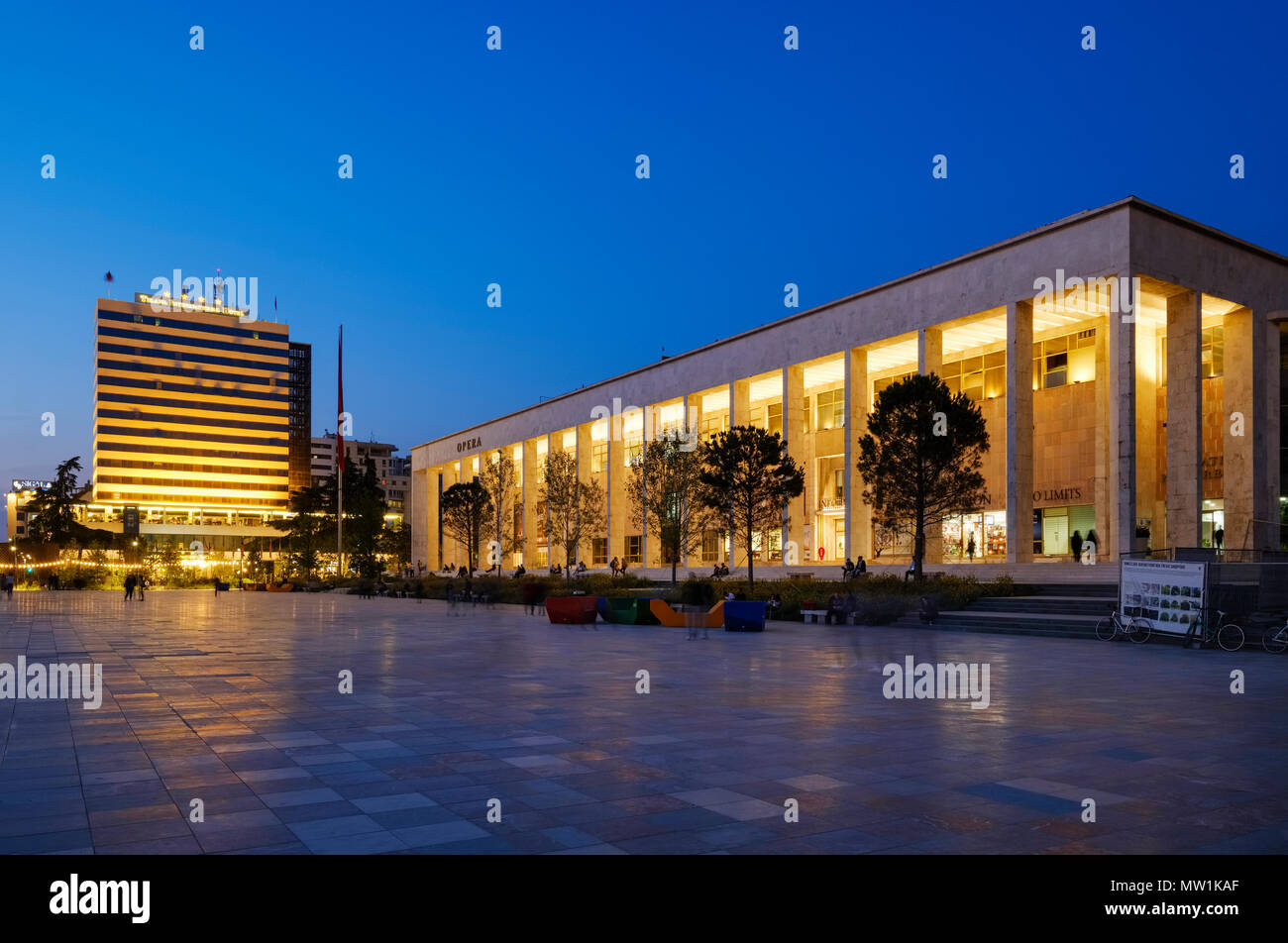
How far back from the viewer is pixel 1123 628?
2098 centimetres

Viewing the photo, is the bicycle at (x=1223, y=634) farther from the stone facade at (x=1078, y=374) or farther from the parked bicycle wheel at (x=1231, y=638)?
the stone facade at (x=1078, y=374)

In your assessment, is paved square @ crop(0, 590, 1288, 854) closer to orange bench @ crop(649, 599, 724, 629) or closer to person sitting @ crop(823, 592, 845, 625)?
orange bench @ crop(649, 599, 724, 629)

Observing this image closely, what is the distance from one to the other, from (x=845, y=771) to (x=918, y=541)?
2503 cm

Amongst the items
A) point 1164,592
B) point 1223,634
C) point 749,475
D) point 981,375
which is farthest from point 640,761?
point 981,375

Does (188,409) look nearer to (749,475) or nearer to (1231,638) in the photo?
(749,475)

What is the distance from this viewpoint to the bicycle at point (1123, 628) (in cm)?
2061

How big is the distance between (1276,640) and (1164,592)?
85.6 inches

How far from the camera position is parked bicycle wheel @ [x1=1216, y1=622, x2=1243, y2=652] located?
18938mm

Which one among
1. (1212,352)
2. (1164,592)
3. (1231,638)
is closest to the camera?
(1231,638)

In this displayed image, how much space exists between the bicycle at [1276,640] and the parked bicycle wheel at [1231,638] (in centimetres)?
42

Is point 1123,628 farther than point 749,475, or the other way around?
point 749,475

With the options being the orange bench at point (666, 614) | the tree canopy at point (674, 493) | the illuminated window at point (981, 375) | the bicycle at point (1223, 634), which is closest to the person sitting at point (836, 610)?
the orange bench at point (666, 614)

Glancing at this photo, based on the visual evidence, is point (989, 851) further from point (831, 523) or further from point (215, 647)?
point (831, 523)
